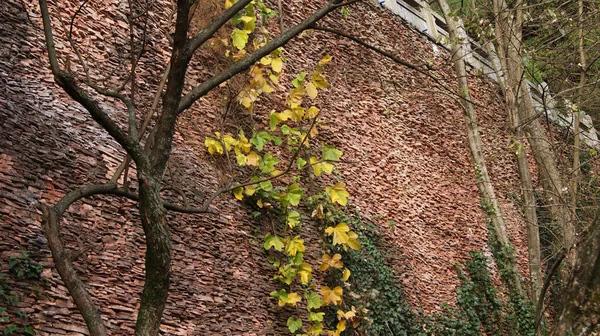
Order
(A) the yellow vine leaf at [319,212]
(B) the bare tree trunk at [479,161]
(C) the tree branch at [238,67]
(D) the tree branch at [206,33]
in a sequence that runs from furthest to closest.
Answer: (B) the bare tree trunk at [479,161] < (A) the yellow vine leaf at [319,212] < (C) the tree branch at [238,67] < (D) the tree branch at [206,33]

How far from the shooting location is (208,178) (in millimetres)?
6871

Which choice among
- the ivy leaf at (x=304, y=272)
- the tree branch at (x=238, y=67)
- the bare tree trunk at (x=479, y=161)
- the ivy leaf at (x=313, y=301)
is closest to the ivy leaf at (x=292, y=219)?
the ivy leaf at (x=304, y=272)

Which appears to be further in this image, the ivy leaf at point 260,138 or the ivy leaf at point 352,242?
the ivy leaf at point 260,138

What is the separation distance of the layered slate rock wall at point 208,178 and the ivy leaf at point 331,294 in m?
0.45

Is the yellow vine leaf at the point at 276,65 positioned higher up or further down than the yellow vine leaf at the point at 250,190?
higher up

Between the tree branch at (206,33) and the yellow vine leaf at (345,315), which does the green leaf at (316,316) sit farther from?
the tree branch at (206,33)

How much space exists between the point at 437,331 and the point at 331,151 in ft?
12.8

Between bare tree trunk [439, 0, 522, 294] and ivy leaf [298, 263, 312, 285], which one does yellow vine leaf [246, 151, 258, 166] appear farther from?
bare tree trunk [439, 0, 522, 294]

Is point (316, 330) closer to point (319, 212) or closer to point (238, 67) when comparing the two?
point (319, 212)

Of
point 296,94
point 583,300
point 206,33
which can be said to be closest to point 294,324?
point 296,94

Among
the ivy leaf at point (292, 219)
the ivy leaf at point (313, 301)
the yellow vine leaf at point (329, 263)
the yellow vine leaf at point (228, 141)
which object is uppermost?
the yellow vine leaf at point (228, 141)

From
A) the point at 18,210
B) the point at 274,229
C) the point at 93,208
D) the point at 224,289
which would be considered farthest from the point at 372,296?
the point at 18,210

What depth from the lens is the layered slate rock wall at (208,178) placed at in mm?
5172

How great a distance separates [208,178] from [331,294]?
65.4 inches
